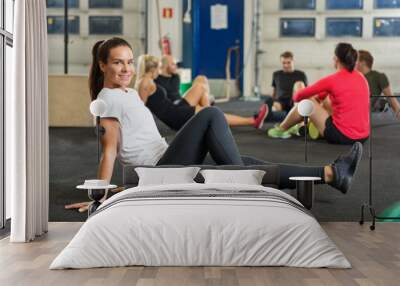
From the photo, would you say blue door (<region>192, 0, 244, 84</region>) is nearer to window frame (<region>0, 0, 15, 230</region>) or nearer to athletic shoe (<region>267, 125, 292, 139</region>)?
athletic shoe (<region>267, 125, 292, 139</region>)

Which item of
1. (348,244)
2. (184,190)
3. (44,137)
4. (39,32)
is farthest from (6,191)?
(348,244)

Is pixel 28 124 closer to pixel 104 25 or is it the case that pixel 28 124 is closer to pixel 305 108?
pixel 104 25

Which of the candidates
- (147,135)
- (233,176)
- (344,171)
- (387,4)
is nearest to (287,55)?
(387,4)

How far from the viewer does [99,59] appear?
5734 mm

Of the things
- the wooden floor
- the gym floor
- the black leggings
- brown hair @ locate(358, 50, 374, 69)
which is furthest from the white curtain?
brown hair @ locate(358, 50, 374, 69)

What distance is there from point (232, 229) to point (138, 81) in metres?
2.17

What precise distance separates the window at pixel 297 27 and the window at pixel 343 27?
0.14m

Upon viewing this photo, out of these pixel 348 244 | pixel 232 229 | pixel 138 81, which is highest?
pixel 138 81

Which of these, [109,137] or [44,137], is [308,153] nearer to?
[109,137]

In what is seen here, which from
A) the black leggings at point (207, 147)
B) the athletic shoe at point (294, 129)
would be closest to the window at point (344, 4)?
the athletic shoe at point (294, 129)

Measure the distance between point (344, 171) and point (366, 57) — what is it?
946 mm

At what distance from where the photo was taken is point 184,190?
4500 millimetres

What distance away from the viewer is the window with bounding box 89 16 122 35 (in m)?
5.78

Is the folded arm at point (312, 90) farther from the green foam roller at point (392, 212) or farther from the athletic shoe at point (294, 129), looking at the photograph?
the green foam roller at point (392, 212)
